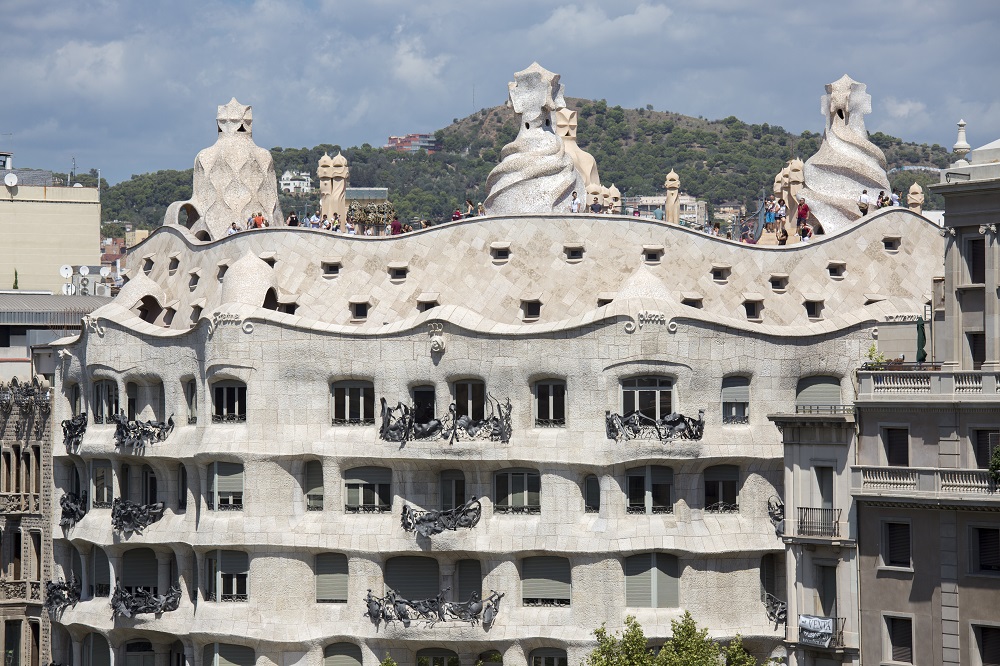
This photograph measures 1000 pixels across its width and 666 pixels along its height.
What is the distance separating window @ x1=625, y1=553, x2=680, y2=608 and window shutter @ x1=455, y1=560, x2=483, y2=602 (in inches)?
231

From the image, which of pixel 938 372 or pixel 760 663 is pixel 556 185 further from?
pixel 938 372

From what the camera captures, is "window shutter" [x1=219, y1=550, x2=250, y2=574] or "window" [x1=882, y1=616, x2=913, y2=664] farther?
"window shutter" [x1=219, y1=550, x2=250, y2=574]

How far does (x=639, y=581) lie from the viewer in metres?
80.3

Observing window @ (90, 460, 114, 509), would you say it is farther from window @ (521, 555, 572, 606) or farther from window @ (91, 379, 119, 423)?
window @ (521, 555, 572, 606)

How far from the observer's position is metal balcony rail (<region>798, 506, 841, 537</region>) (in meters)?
68.8

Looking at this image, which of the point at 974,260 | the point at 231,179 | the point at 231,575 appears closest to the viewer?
the point at 974,260

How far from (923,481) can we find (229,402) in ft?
97.7

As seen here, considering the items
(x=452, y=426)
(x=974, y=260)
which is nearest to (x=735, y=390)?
(x=452, y=426)

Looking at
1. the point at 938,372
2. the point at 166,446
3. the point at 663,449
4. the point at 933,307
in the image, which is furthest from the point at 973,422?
the point at 166,446

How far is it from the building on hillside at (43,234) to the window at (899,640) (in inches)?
2708

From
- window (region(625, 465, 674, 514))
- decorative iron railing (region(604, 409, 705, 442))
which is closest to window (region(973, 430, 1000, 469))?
decorative iron railing (region(604, 409, 705, 442))

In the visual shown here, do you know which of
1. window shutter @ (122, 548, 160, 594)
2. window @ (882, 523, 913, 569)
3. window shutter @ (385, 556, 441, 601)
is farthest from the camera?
window shutter @ (122, 548, 160, 594)

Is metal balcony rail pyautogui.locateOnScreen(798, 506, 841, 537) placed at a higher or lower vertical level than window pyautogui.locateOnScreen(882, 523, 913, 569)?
higher

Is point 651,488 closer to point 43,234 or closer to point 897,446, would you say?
point 897,446
